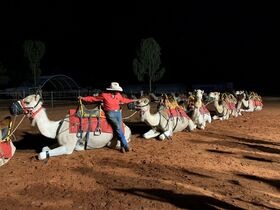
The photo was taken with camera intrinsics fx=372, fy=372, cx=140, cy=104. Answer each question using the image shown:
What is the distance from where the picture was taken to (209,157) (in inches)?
372

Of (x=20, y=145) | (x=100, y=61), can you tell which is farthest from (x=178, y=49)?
(x=20, y=145)

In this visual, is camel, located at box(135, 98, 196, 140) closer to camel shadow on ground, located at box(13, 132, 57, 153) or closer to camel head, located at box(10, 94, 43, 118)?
camel shadow on ground, located at box(13, 132, 57, 153)

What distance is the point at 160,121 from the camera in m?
11.7

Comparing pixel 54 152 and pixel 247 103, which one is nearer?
pixel 54 152

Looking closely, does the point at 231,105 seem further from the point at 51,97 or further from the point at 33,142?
the point at 51,97

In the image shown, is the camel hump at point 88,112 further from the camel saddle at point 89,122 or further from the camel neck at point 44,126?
the camel neck at point 44,126

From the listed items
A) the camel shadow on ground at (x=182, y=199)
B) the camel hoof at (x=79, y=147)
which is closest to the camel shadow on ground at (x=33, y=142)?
the camel hoof at (x=79, y=147)

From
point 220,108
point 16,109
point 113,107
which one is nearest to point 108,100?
point 113,107

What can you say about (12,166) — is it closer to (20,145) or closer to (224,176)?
(20,145)

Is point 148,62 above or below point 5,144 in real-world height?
above

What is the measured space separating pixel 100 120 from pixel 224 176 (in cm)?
358

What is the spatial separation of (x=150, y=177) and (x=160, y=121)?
4351 mm

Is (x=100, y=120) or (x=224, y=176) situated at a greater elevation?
(x=100, y=120)

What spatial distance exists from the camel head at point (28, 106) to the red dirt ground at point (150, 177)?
44.7 inches
